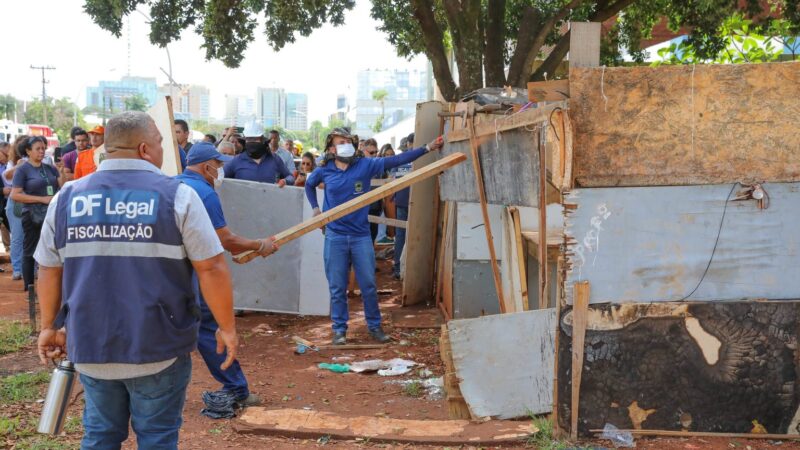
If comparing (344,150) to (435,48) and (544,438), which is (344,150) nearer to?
(544,438)

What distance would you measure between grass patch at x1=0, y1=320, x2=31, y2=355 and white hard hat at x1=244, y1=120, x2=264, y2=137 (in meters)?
3.25

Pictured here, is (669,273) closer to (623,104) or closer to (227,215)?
(623,104)

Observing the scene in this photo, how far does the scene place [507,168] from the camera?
18.8ft

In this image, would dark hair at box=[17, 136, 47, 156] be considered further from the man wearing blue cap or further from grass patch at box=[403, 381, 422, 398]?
grass patch at box=[403, 381, 422, 398]

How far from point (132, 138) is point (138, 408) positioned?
1.11 m

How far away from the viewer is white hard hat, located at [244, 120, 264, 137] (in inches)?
390

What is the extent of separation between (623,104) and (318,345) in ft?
14.7

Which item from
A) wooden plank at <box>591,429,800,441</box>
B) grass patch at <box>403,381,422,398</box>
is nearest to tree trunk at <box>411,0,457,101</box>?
grass patch at <box>403,381,422,398</box>

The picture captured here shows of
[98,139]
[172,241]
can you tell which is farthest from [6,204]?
[172,241]

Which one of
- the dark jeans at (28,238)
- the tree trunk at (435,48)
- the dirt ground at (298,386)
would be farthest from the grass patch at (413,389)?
the tree trunk at (435,48)

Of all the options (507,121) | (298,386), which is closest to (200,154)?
(507,121)

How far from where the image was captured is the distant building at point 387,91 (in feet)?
424

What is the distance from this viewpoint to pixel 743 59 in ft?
49.3

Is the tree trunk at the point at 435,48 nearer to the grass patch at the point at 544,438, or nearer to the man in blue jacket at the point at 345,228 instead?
the man in blue jacket at the point at 345,228
